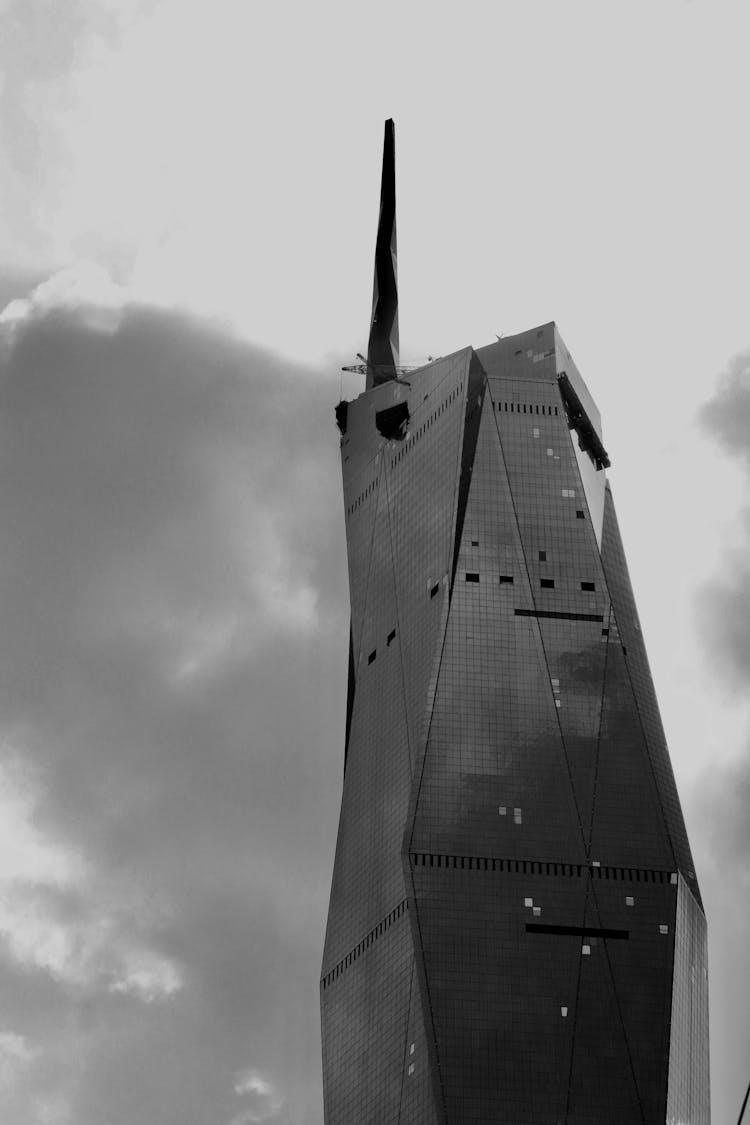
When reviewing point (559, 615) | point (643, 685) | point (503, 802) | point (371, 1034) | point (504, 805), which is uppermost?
point (559, 615)

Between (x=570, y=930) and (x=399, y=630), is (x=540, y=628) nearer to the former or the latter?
(x=399, y=630)

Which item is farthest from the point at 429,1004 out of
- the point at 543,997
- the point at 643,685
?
the point at 643,685

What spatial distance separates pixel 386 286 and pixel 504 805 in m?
54.0

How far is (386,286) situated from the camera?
619ft

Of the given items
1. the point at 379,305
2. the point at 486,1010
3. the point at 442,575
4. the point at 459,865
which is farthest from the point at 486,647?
the point at 379,305

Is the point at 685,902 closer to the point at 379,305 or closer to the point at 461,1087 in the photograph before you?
the point at 461,1087

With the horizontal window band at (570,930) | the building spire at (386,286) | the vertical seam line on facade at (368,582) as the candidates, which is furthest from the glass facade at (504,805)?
the building spire at (386,286)

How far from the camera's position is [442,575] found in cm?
16088

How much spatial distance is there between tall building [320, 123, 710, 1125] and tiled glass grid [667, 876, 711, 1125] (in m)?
0.27

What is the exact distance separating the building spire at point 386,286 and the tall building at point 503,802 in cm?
1077

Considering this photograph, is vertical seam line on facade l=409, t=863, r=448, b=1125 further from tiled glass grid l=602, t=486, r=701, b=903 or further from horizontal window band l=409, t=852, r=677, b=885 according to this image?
tiled glass grid l=602, t=486, r=701, b=903

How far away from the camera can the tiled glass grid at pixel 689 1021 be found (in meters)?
144

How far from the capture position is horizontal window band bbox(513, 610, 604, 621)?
529ft

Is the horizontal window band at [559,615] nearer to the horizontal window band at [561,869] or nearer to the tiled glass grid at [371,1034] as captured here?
the horizontal window band at [561,869]
